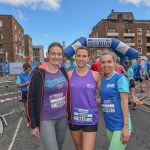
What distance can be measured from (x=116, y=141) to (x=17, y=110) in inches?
310

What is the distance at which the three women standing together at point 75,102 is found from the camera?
11.3ft

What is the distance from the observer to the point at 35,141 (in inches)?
251

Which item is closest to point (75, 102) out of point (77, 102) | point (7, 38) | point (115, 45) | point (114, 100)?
point (77, 102)

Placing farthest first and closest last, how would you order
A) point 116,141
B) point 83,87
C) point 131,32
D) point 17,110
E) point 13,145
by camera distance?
1. point 131,32
2. point 17,110
3. point 13,145
4. point 83,87
5. point 116,141

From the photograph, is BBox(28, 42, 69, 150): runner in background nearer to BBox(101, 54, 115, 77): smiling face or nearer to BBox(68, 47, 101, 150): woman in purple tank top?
BBox(68, 47, 101, 150): woman in purple tank top

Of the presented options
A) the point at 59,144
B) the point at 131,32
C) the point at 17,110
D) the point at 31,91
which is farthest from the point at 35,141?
the point at 131,32

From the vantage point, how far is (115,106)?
345cm

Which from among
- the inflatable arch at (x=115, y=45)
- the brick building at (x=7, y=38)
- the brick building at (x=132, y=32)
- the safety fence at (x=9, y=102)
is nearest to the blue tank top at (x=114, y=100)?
the safety fence at (x=9, y=102)

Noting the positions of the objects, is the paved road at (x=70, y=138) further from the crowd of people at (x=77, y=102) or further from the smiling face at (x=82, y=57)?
the smiling face at (x=82, y=57)

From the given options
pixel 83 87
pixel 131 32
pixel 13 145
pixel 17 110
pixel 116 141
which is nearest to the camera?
pixel 116 141

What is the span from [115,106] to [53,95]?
780 mm

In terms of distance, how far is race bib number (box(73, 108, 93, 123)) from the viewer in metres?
3.60

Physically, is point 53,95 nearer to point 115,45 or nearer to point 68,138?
point 68,138

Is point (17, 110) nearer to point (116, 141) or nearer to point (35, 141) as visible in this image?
point (35, 141)
